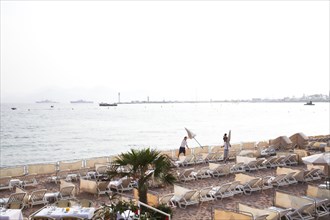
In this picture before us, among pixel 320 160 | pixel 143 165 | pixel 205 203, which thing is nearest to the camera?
pixel 143 165

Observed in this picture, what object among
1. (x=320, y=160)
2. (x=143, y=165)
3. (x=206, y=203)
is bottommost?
(x=206, y=203)

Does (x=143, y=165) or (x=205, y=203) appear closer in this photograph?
(x=143, y=165)

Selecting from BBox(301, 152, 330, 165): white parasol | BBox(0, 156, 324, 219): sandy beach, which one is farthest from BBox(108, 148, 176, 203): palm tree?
BBox(301, 152, 330, 165): white parasol

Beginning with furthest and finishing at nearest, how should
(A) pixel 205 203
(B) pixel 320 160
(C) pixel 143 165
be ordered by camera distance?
1. (B) pixel 320 160
2. (A) pixel 205 203
3. (C) pixel 143 165

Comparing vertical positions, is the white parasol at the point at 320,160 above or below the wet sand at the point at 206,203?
above

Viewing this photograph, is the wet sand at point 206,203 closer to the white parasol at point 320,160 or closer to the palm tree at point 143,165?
the white parasol at point 320,160

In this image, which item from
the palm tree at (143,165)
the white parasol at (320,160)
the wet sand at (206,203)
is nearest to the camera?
the palm tree at (143,165)

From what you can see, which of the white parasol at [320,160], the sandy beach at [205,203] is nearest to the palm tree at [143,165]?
the sandy beach at [205,203]

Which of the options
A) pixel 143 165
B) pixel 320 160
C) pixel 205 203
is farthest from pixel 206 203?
pixel 143 165

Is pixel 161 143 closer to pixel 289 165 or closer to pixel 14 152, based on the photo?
pixel 14 152

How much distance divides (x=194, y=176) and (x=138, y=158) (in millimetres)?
7533

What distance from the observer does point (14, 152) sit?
48.1 m

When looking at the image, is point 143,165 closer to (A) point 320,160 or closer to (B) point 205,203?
(B) point 205,203

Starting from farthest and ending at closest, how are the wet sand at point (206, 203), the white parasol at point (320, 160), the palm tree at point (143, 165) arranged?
the white parasol at point (320, 160) < the wet sand at point (206, 203) < the palm tree at point (143, 165)
